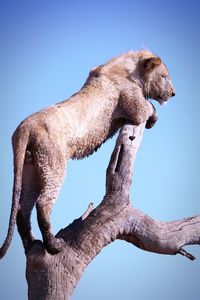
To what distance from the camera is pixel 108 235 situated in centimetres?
681

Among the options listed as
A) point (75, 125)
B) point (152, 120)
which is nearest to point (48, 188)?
→ point (75, 125)

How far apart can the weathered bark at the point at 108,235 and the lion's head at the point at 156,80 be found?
2170mm

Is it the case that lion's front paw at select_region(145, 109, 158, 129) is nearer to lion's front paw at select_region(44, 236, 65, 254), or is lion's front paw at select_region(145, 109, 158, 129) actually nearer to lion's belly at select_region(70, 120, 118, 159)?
lion's belly at select_region(70, 120, 118, 159)

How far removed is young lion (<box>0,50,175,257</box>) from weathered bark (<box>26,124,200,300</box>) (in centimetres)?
22

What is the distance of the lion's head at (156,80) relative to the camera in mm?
9438

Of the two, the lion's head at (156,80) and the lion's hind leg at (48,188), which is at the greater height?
the lion's head at (156,80)

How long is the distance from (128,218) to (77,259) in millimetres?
872

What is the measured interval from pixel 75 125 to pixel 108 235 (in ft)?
5.72

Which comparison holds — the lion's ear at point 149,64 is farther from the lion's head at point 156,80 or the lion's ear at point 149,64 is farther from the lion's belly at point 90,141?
the lion's belly at point 90,141

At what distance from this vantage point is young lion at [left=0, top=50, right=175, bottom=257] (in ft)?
22.9

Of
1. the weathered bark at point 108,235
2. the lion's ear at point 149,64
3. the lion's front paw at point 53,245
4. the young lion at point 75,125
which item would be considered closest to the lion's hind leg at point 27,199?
the young lion at point 75,125

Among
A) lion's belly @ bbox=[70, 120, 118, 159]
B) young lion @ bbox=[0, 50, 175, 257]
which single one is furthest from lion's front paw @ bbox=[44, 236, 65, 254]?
lion's belly @ bbox=[70, 120, 118, 159]

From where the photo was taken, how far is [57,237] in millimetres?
6828

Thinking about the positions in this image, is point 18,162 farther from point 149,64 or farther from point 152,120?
point 149,64
